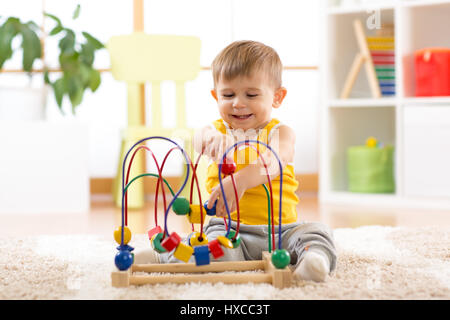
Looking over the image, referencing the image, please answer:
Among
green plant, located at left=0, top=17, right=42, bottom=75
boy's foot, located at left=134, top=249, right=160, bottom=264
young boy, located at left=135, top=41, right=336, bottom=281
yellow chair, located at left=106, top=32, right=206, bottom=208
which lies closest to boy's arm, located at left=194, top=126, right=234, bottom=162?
young boy, located at left=135, top=41, right=336, bottom=281

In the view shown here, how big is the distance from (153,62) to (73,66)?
30 cm

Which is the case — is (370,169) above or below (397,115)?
below

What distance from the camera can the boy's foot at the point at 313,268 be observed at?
95cm

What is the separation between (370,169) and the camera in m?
2.30

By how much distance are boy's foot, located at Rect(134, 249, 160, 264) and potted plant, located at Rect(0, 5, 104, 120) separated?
1.25m

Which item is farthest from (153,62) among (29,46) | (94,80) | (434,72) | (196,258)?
(196,258)

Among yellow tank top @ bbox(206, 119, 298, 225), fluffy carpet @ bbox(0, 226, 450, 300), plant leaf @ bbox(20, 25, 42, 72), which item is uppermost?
plant leaf @ bbox(20, 25, 42, 72)

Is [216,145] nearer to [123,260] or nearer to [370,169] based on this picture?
[123,260]

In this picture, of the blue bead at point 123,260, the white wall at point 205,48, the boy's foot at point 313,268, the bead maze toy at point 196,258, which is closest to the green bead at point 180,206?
the bead maze toy at point 196,258

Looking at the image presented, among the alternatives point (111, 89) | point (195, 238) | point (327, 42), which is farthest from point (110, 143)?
point (195, 238)

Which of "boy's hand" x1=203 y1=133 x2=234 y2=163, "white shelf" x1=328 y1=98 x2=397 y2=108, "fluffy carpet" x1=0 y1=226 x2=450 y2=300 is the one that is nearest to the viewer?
"fluffy carpet" x1=0 y1=226 x2=450 y2=300

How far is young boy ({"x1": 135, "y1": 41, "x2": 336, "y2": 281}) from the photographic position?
1.02 metres

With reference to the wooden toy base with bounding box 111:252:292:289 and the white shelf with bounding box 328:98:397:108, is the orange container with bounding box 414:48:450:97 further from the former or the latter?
the wooden toy base with bounding box 111:252:292:289

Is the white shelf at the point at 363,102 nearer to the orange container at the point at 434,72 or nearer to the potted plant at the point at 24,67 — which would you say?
the orange container at the point at 434,72
